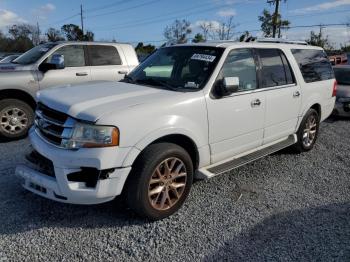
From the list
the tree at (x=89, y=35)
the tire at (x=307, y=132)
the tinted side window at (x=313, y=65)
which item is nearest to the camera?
the tinted side window at (x=313, y=65)

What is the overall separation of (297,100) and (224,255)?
306 centimetres

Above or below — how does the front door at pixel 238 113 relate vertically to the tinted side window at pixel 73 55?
below

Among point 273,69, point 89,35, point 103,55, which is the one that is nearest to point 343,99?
point 273,69

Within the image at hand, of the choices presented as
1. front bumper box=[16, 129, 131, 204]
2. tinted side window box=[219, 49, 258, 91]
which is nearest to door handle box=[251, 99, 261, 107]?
tinted side window box=[219, 49, 258, 91]

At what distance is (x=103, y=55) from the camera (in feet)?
25.3

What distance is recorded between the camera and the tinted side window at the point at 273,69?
4758 millimetres

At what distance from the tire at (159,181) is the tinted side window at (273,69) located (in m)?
1.76

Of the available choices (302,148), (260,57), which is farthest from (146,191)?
(302,148)

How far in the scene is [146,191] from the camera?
3.40 metres

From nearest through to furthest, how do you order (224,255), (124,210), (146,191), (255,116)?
(224,255)
(146,191)
(124,210)
(255,116)

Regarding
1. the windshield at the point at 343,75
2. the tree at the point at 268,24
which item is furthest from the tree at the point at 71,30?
the windshield at the point at 343,75

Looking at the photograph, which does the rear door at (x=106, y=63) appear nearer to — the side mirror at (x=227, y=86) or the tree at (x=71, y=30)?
the side mirror at (x=227, y=86)

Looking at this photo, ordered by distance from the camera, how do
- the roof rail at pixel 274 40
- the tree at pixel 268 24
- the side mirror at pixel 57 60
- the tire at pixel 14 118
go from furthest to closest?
the tree at pixel 268 24 < the side mirror at pixel 57 60 < the tire at pixel 14 118 < the roof rail at pixel 274 40

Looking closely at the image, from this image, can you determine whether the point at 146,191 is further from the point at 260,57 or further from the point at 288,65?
the point at 288,65
